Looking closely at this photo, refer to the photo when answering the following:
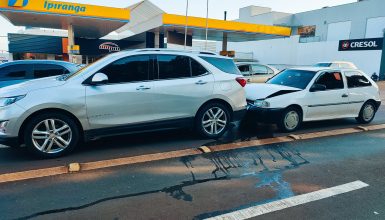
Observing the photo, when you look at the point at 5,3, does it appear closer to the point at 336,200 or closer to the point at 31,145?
the point at 31,145

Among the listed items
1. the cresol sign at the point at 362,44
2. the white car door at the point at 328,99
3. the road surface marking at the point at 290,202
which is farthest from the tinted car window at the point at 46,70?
the cresol sign at the point at 362,44

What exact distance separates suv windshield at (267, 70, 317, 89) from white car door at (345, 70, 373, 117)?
1083 mm

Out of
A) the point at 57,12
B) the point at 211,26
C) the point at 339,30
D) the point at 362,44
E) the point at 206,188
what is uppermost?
the point at 339,30

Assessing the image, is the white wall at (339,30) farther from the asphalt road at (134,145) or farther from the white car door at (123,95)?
the white car door at (123,95)

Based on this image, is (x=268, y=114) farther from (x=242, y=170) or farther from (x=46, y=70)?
(x=46, y=70)

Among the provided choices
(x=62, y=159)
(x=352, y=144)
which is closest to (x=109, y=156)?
(x=62, y=159)

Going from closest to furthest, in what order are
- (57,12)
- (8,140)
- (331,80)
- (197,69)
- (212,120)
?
(8,140), (197,69), (212,120), (331,80), (57,12)

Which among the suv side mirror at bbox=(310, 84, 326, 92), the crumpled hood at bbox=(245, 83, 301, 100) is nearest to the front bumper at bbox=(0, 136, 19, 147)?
the crumpled hood at bbox=(245, 83, 301, 100)

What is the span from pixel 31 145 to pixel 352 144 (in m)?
5.83

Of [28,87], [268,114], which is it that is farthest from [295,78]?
[28,87]

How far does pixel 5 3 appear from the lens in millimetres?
17953

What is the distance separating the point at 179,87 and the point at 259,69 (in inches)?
332

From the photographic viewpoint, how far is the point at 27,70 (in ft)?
25.0

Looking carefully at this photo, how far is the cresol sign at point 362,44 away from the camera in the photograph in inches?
988
